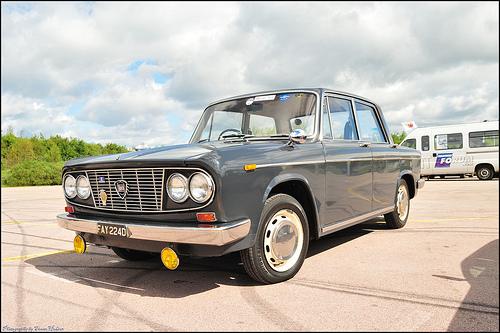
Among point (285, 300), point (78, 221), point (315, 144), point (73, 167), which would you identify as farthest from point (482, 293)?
point (73, 167)

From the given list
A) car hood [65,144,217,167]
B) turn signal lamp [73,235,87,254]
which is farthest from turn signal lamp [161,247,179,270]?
turn signal lamp [73,235,87,254]

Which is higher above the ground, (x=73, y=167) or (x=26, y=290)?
(x=73, y=167)

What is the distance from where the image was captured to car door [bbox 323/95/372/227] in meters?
4.07

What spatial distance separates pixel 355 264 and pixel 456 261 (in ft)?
3.30

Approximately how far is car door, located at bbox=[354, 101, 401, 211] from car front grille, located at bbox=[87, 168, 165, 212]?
2.91m

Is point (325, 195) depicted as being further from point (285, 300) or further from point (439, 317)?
point (439, 317)

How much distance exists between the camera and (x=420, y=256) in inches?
163

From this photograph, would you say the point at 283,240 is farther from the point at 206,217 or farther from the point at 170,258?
the point at 170,258

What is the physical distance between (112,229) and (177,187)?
2.35 feet

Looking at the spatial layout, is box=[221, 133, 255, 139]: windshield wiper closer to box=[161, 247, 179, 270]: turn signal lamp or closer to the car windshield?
the car windshield

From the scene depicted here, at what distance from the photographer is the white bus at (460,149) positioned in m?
16.9

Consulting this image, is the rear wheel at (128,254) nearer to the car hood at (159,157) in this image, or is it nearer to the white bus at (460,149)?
the car hood at (159,157)

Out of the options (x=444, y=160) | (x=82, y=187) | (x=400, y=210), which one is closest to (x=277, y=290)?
(x=82, y=187)

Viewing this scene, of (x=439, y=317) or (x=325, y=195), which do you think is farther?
(x=325, y=195)
